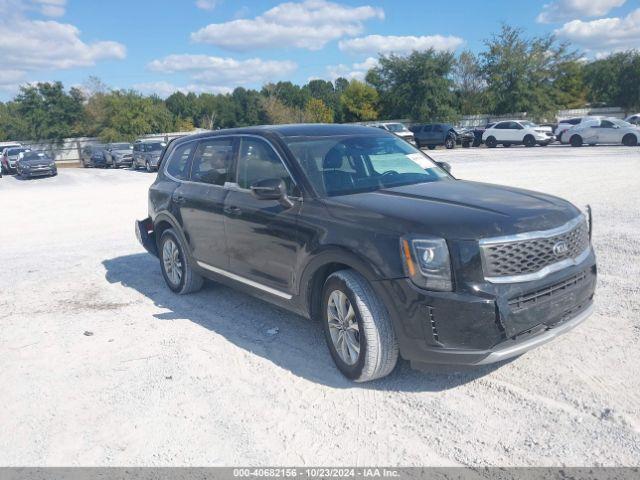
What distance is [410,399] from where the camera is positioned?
149 inches

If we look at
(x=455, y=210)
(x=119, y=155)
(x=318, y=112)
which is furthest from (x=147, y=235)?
(x=318, y=112)

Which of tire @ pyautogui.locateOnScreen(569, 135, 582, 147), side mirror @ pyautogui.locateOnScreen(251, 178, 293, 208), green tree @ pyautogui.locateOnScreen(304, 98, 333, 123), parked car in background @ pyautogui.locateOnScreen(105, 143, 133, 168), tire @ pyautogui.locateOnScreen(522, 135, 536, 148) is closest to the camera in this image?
side mirror @ pyautogui.locateOnScreen(251, 178, 293, 208)

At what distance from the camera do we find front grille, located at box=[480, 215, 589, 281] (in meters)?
3.43

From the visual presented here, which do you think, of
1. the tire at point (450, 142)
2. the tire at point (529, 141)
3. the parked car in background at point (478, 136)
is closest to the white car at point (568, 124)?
the tire at point (529, 141)

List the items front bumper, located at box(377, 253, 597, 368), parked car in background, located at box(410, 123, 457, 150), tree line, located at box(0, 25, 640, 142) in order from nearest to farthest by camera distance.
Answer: front bumper, located at box(377, 253, 597, 368), parked car in background, located at box(410, 123, 457, 150), tree line, located at box(0, 25, 640, 142)

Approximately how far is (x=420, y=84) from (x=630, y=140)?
904 inches

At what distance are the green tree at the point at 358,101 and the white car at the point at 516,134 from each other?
28868mm

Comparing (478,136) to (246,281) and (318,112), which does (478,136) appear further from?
(246,281)

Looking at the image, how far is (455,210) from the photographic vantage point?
148 inches

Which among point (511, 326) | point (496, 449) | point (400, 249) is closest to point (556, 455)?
point (496, 449)

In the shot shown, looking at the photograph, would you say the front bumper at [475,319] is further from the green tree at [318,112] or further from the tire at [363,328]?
the green tree at [318,112]

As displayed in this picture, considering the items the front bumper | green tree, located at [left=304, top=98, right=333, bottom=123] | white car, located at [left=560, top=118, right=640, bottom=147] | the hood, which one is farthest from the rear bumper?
green tree, located at [left=304, top=98, right=333, bottom=123]

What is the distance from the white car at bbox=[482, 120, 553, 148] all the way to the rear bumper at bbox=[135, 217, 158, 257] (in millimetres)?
30949

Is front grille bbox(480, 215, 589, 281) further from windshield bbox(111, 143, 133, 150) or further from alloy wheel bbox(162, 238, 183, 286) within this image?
windshield bbox(111, 143, 133, 150)
